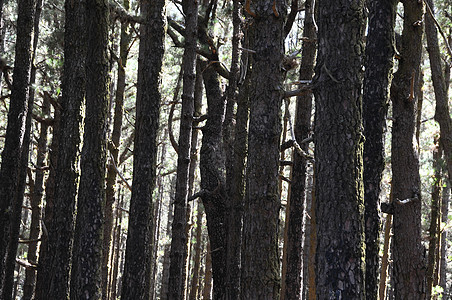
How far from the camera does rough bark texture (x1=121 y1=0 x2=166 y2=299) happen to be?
699 centimetres

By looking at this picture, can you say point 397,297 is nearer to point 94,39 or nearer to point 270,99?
point 270,99

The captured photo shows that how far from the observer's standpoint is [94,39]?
7.02 metres

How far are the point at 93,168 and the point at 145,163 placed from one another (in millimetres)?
802

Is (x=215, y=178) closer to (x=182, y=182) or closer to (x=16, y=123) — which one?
(x=182, y=182)

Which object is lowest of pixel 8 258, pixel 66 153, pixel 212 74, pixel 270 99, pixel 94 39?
pixel 8 258

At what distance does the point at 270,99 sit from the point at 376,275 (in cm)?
257

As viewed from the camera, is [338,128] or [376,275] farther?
[376,275]

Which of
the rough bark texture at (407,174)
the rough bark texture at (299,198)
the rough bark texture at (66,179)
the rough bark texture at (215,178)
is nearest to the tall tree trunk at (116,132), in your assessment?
the rough bark texture at (215,178)

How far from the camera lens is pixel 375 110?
255 inches

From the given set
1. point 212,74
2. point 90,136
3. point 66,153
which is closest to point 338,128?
point 90,136

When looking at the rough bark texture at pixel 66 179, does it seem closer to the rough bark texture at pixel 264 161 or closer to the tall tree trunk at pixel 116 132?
the rough bark texture at pixel 264 161

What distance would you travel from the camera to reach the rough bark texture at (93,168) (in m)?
6.47

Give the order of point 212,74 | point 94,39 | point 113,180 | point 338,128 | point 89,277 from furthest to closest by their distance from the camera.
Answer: point 113,180, point 212,74, point 94,39, point 89,277, point 338,128

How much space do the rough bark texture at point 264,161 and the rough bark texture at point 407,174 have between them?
2331mm
